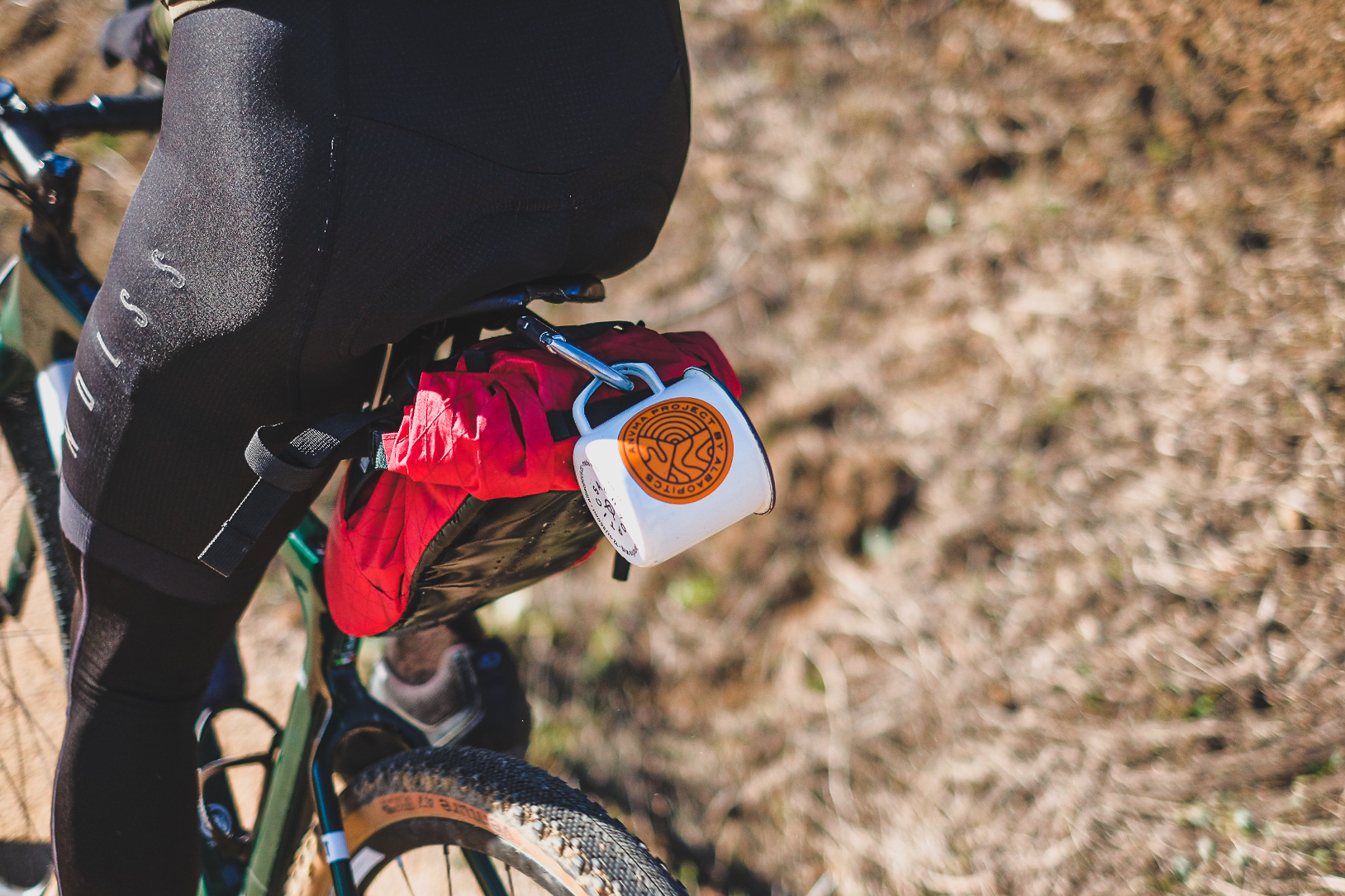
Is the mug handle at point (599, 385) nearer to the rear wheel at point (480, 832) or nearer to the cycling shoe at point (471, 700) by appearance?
the rear wheel at point (480, 832)

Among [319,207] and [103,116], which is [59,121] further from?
[319,207]

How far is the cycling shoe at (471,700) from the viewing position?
1.52 m

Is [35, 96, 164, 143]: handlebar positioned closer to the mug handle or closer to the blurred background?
the mug handle

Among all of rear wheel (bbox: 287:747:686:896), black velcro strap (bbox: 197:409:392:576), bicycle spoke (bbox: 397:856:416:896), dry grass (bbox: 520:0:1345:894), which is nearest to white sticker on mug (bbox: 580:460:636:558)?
black velcro strap (bbox: 197:409:392:576)

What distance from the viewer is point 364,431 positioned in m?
1.04

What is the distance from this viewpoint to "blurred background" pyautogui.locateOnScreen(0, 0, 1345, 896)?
2.13 metres

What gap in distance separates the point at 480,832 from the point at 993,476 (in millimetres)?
1938

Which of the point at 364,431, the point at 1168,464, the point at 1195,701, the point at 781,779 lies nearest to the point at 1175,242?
the point at 1168,464

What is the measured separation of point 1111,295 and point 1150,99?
0.78 metres

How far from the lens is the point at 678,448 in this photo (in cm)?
90

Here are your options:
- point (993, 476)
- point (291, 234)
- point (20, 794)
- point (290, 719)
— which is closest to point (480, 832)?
point (290, 719)

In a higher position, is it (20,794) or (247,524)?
(247,524)

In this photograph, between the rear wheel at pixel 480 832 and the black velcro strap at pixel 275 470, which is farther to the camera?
the rear wheel at pixel 480 832

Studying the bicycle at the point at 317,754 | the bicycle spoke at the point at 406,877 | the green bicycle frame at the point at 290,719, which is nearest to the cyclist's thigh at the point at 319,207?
the bicycle at the point at 317,754
